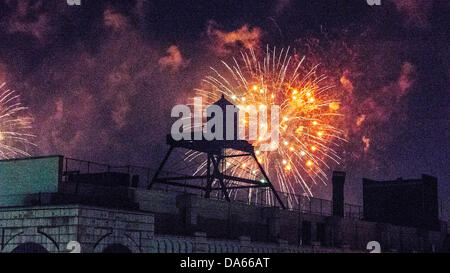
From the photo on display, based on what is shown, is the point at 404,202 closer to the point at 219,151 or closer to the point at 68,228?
the point at 219,151

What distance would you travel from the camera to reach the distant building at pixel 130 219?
114 ft

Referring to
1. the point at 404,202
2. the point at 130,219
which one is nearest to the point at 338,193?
the point at 404,202

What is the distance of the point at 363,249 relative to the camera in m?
65.9

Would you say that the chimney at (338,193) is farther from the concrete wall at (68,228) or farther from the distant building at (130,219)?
the concrete wall at (68,228)

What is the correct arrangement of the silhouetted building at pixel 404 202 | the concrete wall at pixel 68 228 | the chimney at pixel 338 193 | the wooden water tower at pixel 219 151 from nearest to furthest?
the concrete wall at pixel 68 228 < the wooden water tower at pixel 219 151 < the chimney at pixel 338 193 < the silhouetted building at pixel 404 202

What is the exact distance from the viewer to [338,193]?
218 feet

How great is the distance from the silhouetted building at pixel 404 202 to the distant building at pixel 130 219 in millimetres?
15559

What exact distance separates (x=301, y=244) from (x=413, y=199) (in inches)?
1040

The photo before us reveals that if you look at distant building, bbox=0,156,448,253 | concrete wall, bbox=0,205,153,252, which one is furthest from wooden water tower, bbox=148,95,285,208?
concrete wall, bbox=0,205,153,252

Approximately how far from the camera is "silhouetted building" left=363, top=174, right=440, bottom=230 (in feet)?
254

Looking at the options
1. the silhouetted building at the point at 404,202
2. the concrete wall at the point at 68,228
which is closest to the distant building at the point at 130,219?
the concrete wall at the point at 68,228

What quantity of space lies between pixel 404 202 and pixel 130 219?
48.0m

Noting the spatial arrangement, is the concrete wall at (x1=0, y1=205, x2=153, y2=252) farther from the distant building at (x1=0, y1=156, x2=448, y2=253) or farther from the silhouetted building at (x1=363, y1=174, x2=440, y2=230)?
the silhouetted building at (x1=363, y1=174, x2=440, y2=230)
